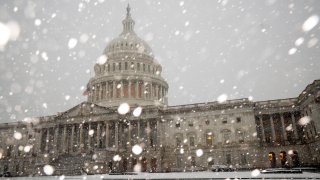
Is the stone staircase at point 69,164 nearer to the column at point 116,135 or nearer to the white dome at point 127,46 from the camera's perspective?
the column at point 116,135

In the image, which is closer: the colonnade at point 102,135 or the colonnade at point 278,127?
the colonnade at point 278,127

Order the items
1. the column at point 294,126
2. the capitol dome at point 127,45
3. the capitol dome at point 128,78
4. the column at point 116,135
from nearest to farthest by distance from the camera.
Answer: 1. the column at point 294,126
2. the column at point 116,135
3. the capitol dome at point 128,78
4. the capitol dome at point 127,45

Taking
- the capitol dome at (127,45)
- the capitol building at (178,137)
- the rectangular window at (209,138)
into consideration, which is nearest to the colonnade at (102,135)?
the capitol building at (178,137)

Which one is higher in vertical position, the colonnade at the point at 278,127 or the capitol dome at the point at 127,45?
the capitol dome at the point at 127,45

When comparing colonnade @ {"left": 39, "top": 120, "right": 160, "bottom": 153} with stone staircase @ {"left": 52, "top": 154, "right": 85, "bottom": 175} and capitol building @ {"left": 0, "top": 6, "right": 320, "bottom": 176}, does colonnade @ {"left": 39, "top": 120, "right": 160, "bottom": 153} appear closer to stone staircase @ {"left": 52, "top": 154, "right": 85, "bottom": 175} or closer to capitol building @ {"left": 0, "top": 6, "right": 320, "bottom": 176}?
capitol building @ {"left": 0, "top": 6, "right": 320, "bottom": 176}

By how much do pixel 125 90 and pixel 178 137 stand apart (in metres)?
27.4

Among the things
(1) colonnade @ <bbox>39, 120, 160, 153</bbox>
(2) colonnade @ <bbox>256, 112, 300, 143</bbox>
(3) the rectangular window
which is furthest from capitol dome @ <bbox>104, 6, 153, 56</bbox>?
(2) colonnade @ <bbox>256, 112, 300, 143</bbox>

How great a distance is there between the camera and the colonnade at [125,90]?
262 ft

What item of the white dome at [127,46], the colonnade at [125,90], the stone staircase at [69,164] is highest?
the white dome at [127,46]

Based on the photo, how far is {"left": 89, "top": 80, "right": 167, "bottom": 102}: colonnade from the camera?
7981 centimetres

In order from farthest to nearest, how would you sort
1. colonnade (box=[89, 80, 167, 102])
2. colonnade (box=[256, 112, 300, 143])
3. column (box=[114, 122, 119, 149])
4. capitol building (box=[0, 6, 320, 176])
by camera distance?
colonnade (box=[89, 80, 167, 102]), column (box=[114, 122, 119, 149]), colonnade (box=[256, 112, 300, 143]), capitol building (box=[0, 6, 320, 176])

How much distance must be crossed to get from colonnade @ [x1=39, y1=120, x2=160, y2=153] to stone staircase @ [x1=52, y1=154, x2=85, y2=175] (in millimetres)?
3526

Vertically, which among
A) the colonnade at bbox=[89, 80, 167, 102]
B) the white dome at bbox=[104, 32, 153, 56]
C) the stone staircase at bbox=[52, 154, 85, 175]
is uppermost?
the white dome at bbox=[104, 32, 153, 56]

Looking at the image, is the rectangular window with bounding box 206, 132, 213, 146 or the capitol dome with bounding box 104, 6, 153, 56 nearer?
the rectangular window with bounding box 206, 132, 213, 146
